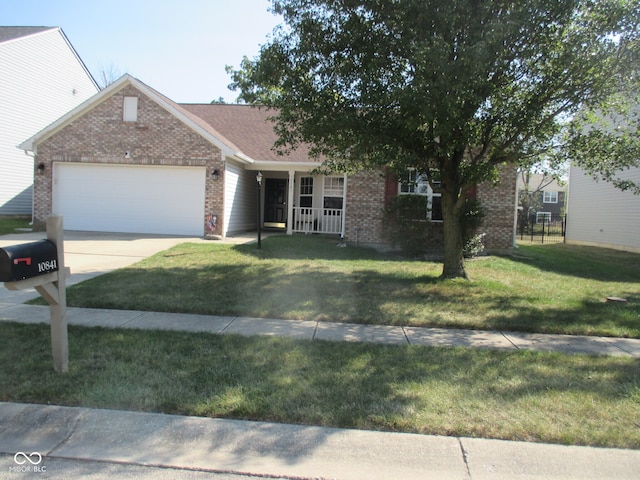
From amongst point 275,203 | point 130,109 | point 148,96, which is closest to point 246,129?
point 275,203

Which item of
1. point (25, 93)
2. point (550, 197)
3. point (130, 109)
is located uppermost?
point (25, 93)

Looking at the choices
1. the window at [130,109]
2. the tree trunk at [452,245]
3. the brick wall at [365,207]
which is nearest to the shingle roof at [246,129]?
the brick wall at [365,207]

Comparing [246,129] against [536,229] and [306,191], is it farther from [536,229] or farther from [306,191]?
[536,229]

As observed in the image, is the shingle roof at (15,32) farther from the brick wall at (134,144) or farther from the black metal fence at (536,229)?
the black metal fence at (536,229)

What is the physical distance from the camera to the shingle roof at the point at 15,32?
65.6 ft

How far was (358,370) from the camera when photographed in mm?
4605

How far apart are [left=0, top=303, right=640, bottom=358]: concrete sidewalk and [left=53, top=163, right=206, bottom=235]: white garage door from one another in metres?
9.22

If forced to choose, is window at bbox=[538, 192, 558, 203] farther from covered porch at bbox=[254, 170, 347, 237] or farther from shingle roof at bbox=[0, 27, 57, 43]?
shingle roof at bbox=[0, 27, 57, 43]

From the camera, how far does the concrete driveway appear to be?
8.57m

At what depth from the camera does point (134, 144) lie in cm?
1552

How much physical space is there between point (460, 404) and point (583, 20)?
7115 mm

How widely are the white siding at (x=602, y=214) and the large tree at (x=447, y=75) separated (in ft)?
38.7
